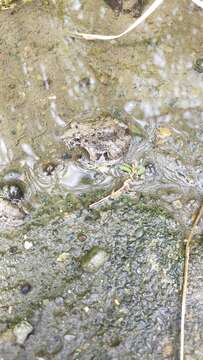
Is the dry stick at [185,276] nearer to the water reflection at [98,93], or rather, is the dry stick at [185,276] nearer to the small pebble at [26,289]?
the water reflection at [98,93]

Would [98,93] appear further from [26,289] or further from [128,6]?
[26,289]

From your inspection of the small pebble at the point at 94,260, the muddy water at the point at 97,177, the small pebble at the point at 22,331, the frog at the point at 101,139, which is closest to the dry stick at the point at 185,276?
the muddy water at the point at 97,177

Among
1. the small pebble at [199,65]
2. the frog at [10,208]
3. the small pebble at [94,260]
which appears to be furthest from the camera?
the small pebble at [199,65]

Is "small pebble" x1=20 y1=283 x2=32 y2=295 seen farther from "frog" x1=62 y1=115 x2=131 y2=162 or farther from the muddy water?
"frog" x1=62 y1=115 x2=131 y2=162

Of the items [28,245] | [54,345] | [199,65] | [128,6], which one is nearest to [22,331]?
[54,345]

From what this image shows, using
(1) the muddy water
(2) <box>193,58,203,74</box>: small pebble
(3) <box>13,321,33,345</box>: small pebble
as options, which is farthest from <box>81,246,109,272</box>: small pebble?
(2) <box>193,58,203,74</box>: small pebble

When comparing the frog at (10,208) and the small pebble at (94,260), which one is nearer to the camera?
the small pebble at (94,260)

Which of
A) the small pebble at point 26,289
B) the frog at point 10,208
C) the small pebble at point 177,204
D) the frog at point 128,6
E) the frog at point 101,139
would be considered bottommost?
the small pebble at point 26,289
